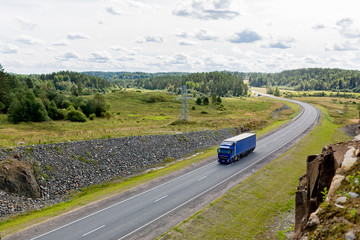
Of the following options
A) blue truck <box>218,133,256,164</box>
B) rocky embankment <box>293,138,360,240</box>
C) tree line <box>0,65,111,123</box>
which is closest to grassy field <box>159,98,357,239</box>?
blue truck <box>218,133,256,164</box>

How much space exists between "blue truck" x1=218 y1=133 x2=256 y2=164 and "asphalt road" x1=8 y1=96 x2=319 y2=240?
1069mm

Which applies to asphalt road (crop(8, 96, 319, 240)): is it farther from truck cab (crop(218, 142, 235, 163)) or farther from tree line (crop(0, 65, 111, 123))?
tree line (crop(0, 65, 111, 123))

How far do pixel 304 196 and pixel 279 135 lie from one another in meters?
49.6

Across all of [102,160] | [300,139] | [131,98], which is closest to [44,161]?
[102,160]

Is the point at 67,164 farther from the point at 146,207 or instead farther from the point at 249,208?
the point at 249,208

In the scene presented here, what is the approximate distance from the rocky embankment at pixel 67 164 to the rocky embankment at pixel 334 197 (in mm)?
23439

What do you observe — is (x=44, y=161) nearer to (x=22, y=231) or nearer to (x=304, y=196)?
(x=22, y=231)

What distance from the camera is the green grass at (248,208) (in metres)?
19.9

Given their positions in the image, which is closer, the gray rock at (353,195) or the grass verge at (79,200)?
the gray rock at (353,195)

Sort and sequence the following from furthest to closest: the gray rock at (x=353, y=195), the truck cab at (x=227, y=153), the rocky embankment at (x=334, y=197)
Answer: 1. the truck cab at (x=227, y=153)
2. the gray rock at (x=353, y=195)
3. the rocky embankment at (x=334, y=197)

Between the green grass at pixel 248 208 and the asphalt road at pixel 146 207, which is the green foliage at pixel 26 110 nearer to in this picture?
the asphalt road at pixel 146 207

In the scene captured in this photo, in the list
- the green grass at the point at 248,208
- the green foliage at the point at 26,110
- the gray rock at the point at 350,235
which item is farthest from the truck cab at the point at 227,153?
the green foliage at the point at 26,110

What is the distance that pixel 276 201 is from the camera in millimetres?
26359

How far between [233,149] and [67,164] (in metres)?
21.8
